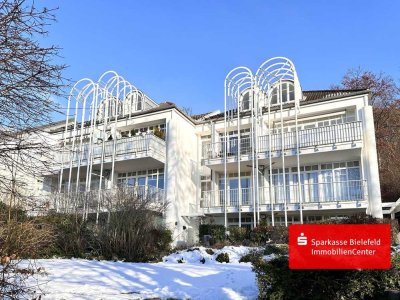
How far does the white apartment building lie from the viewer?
68.3ft

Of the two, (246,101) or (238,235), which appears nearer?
(238,235)

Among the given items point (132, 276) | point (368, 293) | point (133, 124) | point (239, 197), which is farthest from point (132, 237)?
point (133, 124)

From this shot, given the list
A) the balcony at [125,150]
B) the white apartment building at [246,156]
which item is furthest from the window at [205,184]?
the balcony at [125,150]

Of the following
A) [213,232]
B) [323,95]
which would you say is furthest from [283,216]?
[323,95]

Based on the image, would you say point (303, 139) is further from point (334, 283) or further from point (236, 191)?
point (334, 283)

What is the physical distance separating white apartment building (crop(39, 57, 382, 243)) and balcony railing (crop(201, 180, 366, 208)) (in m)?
0.06

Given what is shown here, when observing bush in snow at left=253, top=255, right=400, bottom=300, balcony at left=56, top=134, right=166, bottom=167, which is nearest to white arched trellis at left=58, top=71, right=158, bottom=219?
balcony at left=56, top=134, right=166, bottom=167

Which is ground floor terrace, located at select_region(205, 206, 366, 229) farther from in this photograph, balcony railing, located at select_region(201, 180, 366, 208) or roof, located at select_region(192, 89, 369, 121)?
roof, located at select_region(192, 89, 369, 121)

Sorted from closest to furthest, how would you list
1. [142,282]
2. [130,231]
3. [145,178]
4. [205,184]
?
[142,282]
[130,231]
[205,184]
[145,178]

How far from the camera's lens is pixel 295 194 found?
21.9 m

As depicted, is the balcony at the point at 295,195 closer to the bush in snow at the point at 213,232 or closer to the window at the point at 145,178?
the bush in snow at the point at 213,232

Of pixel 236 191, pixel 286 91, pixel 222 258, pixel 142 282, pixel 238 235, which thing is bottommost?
pixel 142 282

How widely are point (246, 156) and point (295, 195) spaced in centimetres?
351

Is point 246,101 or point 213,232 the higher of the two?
point 246,101
